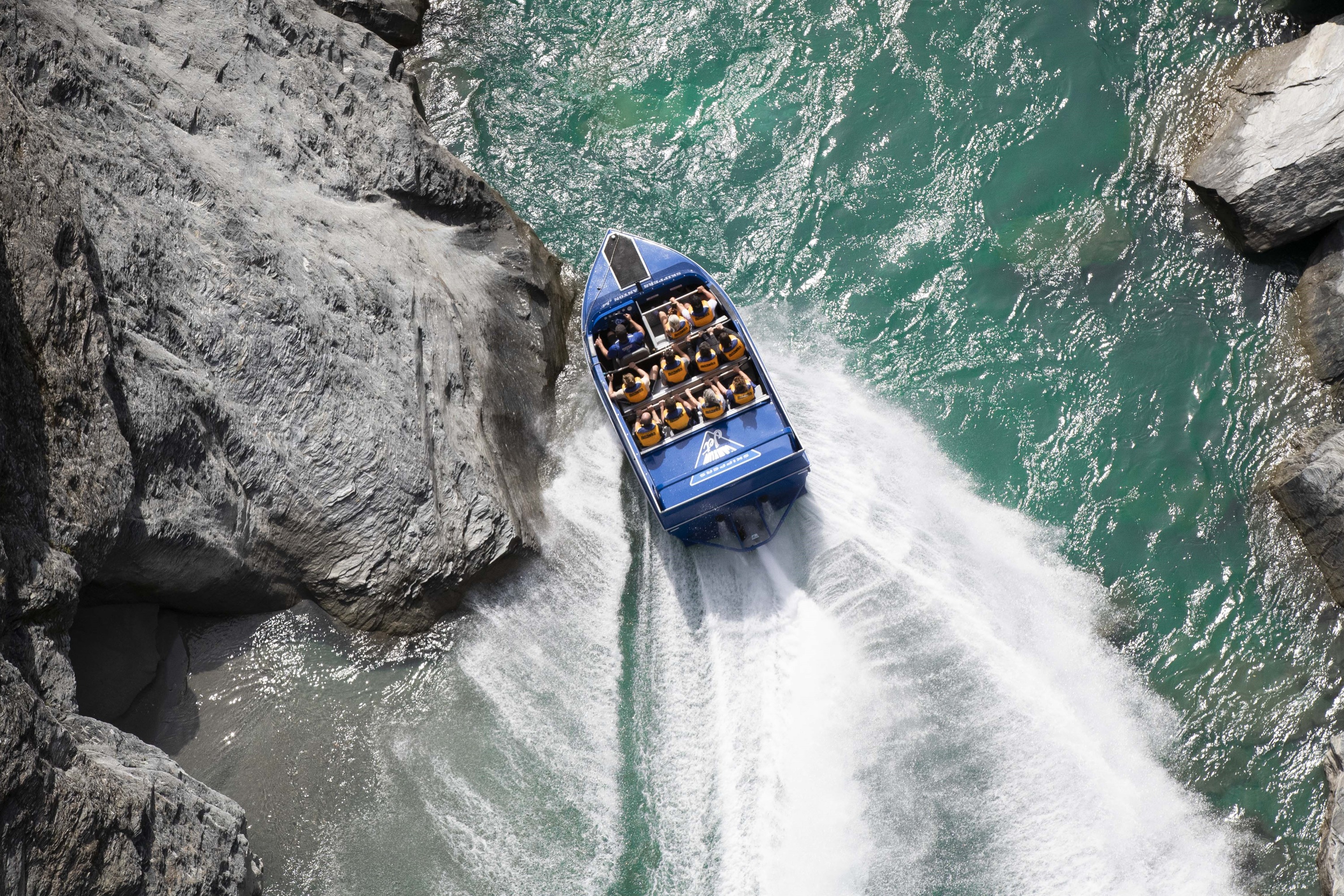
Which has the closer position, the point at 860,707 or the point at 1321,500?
the point at 860,707

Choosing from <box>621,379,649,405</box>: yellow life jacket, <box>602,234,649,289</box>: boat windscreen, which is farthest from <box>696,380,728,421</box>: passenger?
<box>602,234,649,289</box>: boat windscreen

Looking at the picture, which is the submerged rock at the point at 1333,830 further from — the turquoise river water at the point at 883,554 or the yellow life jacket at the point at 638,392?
the yellow life jacket at the point at 638,392

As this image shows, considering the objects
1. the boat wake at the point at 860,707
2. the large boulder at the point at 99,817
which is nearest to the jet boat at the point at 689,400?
the boat wake at the point at 860,707

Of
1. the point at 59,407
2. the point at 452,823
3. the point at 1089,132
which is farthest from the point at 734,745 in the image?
the point at 1089,132

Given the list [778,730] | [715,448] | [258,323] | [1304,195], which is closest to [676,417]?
[715,448]

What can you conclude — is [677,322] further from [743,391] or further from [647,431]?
[647,431]

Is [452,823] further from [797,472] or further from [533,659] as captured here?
[797,472]

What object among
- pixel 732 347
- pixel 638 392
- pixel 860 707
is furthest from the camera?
pixel 732 347

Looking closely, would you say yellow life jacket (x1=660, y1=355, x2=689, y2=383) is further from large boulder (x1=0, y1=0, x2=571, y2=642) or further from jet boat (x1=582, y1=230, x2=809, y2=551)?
large boulder (x1=0, y1=0, x2=571, y2=642)
